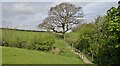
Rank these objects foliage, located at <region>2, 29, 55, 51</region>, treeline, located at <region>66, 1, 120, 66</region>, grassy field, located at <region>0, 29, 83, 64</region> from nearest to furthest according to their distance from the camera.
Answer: treeline, located at <region>66, 1, 120, 66</region> → grassy field, located at <region>0, 29, 83, 64</region> → foliage, located at <region>2, 29, 55, 51</region>

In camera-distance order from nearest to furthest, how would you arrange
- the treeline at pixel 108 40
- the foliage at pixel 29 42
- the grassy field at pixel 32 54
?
1. the treeline at pixel 108 40
2. the grassy field at pixel 32 54
3. the foliage at pixel 29 42

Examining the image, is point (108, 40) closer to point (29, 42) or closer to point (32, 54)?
point (32, 54)

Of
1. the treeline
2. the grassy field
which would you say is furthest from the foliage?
the treeline

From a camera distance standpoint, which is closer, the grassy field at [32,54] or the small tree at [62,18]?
the grassy field at [32,54]

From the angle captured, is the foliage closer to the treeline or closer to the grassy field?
the grassy field

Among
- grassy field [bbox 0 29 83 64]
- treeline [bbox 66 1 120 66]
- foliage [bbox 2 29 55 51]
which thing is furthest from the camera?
foliage [bbox 2 29 55 51]

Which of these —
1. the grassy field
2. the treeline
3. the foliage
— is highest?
the treeline

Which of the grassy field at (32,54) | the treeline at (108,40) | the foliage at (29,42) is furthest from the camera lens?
the foliage at (29,42)

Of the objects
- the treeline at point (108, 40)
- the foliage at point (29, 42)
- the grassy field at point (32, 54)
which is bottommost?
the grassy field at point (32, 54)

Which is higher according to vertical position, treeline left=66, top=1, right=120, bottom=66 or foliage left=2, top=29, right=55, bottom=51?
treeline left=66, top=1, right=120, bottom=66

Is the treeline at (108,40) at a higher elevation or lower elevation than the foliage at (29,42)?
higher

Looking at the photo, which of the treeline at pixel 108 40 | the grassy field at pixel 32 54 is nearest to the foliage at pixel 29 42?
the grassy field at pixel 32 54

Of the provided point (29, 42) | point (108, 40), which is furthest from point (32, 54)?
point (108, 40)

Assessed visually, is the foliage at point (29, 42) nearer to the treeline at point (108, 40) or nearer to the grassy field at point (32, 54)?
the grassy field at point (32, 54)
